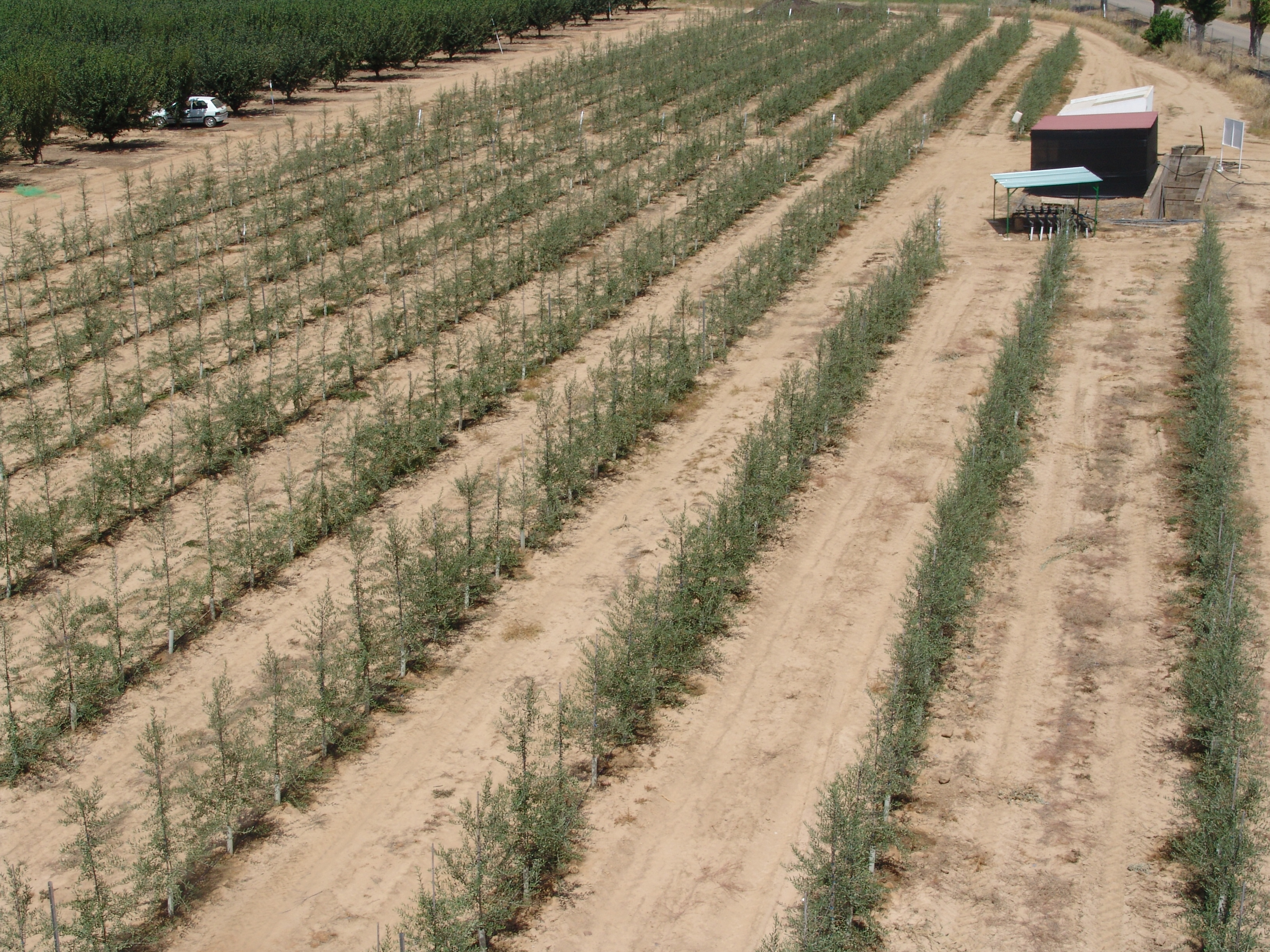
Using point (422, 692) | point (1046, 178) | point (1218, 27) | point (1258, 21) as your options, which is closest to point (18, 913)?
point (422, 692)

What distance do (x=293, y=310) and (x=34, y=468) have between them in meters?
6.37

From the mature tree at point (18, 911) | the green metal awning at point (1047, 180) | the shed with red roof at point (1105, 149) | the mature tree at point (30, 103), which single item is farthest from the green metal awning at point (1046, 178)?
the mature tree at point (30, 103)

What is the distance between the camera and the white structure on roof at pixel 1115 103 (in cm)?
3164

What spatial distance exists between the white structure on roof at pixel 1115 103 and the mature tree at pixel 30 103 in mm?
24637

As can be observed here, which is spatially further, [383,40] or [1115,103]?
[383,40]

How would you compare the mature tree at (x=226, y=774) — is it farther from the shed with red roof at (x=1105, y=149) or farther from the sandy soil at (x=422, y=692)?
the shed with red roof at (x=1105, y=149)

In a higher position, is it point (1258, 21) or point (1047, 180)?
point (1258, 21)

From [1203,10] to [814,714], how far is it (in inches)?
1870

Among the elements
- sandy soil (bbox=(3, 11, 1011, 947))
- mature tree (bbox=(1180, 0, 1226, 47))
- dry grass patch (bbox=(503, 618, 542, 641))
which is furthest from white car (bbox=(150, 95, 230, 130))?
mature tree (bbox=(1180, 0, 1226, 47))

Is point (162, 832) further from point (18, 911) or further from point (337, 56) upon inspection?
point (337, 56)

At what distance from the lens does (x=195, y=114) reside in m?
36.0

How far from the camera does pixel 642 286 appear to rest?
23562 mm

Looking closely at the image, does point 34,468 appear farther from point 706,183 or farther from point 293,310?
point 706,183

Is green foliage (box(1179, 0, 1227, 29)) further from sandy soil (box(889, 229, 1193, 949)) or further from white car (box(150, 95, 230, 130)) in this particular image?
sandy soil (box(889, 229, 1193, 949))
